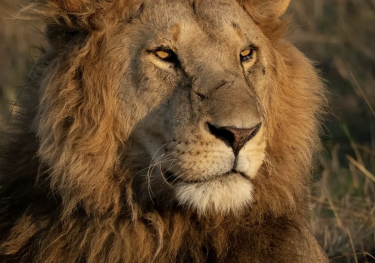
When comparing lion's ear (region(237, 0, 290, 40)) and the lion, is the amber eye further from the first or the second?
lion's ear (region(237, 0, 290, 40))

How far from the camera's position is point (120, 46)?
3.95 m

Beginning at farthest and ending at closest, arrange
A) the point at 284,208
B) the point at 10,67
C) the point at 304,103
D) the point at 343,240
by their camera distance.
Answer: the point at 10,67 → the point at 343,240 → the point at 304,103 → the point at 284,208

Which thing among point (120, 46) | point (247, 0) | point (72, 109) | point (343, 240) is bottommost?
point (343, 240)

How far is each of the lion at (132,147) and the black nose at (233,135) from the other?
13cm

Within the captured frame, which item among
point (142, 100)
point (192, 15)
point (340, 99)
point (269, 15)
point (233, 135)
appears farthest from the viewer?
point (340, 99)

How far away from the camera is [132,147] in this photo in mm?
3887

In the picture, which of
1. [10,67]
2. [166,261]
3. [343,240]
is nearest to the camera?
[166,261]

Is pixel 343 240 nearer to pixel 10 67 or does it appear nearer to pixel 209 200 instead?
pixel 209 200

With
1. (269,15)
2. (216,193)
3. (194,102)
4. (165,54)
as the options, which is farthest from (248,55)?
(216,193)

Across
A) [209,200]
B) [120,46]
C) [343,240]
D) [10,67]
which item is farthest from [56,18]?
[10,67]

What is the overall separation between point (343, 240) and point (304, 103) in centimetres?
181

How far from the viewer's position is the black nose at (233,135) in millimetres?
3461

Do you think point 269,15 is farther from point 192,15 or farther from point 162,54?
point 162,54

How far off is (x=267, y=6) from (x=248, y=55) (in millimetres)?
440
